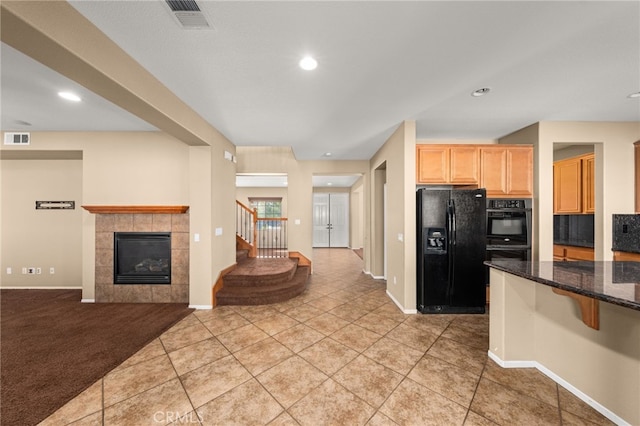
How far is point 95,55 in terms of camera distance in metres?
1.71

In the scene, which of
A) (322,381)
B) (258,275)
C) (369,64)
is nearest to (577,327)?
(322,381)

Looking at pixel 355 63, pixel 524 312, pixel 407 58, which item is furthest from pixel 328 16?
pixel 524 312

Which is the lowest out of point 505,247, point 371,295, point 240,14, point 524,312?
point 371,295

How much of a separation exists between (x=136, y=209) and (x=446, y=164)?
5.10 metres

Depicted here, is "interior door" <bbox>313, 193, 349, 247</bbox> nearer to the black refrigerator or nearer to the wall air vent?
the black refrigerator

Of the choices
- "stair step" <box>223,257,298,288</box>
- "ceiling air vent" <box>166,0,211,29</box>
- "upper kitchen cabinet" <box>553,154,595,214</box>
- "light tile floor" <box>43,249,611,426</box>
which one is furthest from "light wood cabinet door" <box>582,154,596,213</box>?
"ceiling air vent" <box>166,0,211,29</box>

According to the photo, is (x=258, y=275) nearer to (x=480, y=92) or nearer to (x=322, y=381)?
(x=322, y=381)

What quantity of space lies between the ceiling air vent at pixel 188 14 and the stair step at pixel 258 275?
3484 mm

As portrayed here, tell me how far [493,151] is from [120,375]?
5.37m

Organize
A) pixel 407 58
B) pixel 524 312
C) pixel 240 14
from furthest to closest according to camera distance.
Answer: pixel 524 312 → pixel 407 58 → pixel 240 14

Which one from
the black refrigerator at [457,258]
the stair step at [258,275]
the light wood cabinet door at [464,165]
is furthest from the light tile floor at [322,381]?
the light wood cabinet door at [464,165]

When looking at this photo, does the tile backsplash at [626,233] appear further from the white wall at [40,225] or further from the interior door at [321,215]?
the white wall at [40,225]

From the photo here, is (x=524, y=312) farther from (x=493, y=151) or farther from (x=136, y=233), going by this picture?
(x=136, y=233)

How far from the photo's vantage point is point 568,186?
4.20 metres
